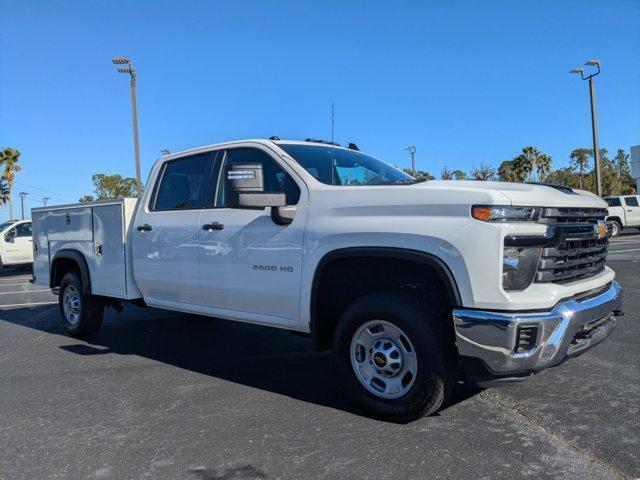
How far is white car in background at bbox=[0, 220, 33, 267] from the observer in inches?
667

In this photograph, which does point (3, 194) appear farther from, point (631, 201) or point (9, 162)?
point (631, 201)

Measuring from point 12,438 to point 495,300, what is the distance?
11.1 feet

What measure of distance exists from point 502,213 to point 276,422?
2.12m

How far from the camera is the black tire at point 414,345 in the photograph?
142 inches

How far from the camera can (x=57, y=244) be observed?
7.28 meters

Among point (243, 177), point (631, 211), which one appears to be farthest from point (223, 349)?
point (631, 211)

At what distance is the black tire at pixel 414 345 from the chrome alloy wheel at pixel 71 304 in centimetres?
444

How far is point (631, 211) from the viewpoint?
24.4m

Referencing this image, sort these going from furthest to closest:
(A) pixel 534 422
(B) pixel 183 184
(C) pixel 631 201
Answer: (C) pixel 631 201, (B) pixel 183 184, (A) pixel 534 422

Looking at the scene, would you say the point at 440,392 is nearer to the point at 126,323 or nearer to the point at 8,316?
the point at 126,323

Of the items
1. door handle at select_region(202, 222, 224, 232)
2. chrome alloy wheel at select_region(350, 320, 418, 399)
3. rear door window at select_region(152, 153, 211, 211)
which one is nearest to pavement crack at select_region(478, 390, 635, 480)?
chrome alloy wheel at select_region(350, 320, 418, 399)

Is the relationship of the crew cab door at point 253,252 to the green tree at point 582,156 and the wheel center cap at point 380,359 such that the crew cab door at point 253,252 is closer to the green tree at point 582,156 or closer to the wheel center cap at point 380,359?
the wheel center cap at point 380,359

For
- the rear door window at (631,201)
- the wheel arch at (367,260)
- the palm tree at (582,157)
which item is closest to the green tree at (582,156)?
the palm tree at (582,157)

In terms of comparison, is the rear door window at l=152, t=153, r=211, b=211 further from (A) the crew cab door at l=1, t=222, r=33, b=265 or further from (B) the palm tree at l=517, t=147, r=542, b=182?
(B) the palm tree at l=517, t=147, r=542, b=182
